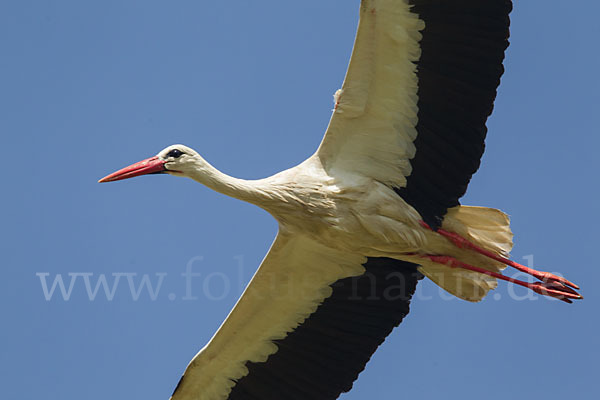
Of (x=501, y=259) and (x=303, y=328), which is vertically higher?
(x=501, y=259)

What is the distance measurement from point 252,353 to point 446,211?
2218mm

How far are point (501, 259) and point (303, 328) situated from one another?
1.93 m

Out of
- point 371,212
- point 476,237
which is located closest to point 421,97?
point 371,212

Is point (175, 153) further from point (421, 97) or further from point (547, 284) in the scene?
point (547, 284)

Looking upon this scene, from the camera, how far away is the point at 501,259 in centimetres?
916

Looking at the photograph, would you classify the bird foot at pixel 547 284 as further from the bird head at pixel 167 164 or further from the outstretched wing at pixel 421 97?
the bird head at pixel 167 164

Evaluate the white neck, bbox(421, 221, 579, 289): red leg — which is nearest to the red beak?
the white neck

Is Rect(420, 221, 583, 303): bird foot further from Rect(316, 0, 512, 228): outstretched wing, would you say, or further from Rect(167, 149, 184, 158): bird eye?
Rect(167, 149, 184, 158): bird eye

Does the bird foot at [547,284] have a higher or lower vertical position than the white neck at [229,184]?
higher

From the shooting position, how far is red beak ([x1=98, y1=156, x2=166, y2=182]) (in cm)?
904

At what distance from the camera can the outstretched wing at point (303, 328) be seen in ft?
31.3

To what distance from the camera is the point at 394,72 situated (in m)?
8.73

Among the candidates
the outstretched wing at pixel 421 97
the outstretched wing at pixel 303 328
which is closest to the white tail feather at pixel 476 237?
the outstretched wing at pixel 421 97

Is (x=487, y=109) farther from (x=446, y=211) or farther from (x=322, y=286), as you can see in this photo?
(x=322, y=286)
